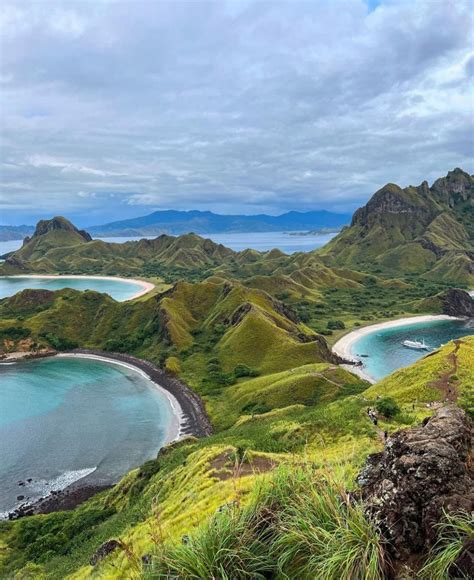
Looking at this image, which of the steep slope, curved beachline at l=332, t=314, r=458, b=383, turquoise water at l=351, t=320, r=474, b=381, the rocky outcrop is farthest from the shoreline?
the rocky outcrop

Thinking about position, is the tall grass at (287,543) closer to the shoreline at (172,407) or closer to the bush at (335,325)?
the shoreline at (172,407)

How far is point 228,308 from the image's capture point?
14012 centimetres

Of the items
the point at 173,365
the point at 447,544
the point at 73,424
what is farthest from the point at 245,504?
the point at 173,365

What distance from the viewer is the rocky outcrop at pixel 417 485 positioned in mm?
9859

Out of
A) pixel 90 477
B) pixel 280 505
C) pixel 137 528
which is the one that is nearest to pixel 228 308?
pixel 90 477

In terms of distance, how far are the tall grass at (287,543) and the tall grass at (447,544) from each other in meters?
0.99

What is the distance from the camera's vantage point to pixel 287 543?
1027cm

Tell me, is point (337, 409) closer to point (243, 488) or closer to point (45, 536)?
point (243, 488)

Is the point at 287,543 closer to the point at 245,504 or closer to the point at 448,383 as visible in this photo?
the point at 245,504

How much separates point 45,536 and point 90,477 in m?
27.1

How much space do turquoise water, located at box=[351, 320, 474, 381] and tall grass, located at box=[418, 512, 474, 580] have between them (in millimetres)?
115036

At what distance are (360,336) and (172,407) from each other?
318 ft

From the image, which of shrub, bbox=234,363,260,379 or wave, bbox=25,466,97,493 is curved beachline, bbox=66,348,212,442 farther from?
wave, bbox=25,466,97,493

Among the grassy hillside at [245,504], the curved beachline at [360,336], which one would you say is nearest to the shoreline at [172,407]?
the grassy hillside at [245,504]
